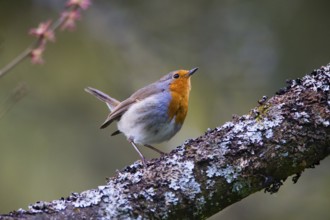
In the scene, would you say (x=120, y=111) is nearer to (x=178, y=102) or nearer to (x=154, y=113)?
(x=154, y=113)

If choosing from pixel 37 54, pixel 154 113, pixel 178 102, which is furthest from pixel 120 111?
pixel 37 54

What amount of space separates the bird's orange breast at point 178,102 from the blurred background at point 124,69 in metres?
1.19

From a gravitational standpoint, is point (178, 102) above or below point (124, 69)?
below

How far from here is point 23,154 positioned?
230 inches

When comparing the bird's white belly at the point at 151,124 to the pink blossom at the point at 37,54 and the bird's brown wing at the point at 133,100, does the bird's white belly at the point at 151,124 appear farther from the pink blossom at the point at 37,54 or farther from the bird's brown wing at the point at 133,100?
the pink blossom at the point at 37,54

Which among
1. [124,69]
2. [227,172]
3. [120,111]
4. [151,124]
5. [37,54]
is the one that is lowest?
[227,172]

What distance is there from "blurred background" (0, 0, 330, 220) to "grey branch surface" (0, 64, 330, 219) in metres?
2.91

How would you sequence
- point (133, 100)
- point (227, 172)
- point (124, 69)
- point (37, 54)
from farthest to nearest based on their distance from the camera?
point (124, 69) < point (133, 100) < point (37, 54) < point (227, 172)

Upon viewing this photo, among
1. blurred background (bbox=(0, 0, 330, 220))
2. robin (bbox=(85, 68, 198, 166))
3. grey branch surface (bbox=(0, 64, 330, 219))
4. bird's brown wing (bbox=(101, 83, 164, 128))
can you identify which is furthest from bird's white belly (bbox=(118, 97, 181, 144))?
grey branch surface (bbox=(0, 64, 330, 219))

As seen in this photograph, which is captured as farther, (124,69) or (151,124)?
(124,69)

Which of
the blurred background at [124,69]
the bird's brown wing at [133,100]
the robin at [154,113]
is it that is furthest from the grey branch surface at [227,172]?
the blurred background at [124,69]

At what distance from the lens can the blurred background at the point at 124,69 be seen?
5.77 m

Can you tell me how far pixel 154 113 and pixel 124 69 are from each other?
7.11ft

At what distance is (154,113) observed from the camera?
4344 millimetres
